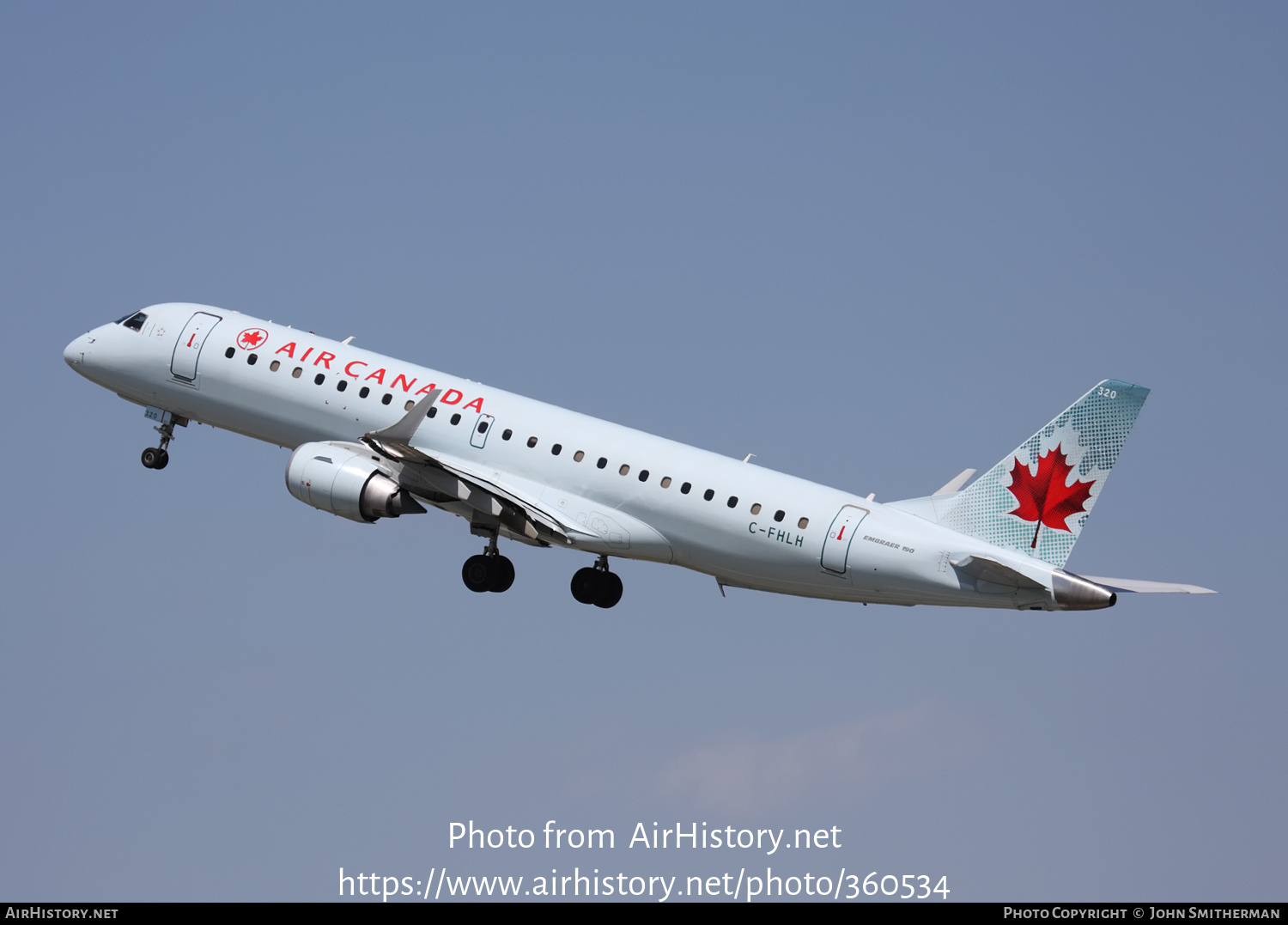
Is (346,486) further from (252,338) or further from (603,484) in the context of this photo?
(252,338)

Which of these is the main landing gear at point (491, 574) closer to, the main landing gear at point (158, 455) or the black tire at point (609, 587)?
the black tire at point (609, 587)

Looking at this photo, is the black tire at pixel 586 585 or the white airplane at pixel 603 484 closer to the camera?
the white airplane at pixel 603 484

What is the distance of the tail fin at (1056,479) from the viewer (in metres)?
40.3

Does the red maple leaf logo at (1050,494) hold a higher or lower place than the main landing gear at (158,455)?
lower

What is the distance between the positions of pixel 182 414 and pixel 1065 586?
969 inches

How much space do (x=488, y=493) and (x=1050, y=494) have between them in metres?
13.6

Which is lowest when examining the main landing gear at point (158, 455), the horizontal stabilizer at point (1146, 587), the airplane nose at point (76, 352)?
the horizontal stabilizer at point (1146, 587)

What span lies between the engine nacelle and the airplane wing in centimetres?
58

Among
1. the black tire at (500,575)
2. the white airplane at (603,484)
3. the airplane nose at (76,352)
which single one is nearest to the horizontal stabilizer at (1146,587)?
the white airplane at (603,484)

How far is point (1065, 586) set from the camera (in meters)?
39.8

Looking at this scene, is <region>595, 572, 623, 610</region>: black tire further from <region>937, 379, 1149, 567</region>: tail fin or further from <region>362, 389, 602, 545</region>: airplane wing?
<region>937, 379, 1149, 567</region>: tail fin

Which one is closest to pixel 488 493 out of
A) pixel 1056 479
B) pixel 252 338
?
pixel 252 338

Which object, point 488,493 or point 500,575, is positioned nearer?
point 488,493

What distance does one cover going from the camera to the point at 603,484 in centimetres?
4403
